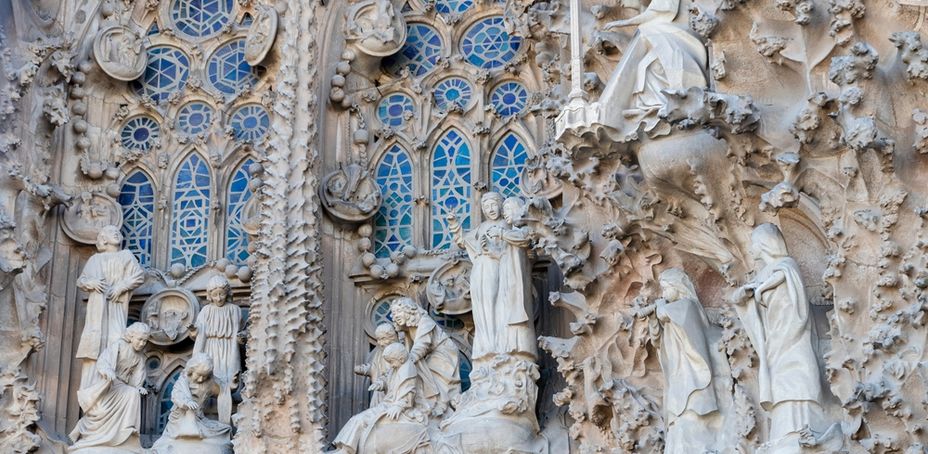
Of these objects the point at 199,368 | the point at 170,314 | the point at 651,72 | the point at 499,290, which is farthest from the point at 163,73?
the point at 651,72

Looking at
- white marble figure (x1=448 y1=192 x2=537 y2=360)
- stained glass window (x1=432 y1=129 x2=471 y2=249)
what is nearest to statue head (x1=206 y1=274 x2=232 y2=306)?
stained glass window (x1=432 y1=129 x2=471 y2=249)

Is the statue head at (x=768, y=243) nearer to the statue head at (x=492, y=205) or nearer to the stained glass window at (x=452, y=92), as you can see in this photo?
the statue head at (x=492, y=205)

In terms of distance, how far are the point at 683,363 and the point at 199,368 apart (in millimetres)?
3379

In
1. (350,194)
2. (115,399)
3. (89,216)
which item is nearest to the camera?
(115,399)

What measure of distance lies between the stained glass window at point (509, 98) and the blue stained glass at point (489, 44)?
173mm

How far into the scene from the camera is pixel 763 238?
1408 centimetres

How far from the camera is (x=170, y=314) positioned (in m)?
16.9

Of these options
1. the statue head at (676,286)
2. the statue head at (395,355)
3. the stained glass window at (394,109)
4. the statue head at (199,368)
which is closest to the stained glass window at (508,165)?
the stained glass window at (394,109)

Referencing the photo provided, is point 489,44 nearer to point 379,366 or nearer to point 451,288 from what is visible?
point 451,288

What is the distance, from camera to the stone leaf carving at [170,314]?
16734mm

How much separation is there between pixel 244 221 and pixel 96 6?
207 cm

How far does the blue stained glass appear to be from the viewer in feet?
56.6

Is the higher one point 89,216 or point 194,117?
point 194,117

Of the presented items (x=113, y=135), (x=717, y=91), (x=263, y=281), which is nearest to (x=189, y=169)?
(x=113, y=135)
